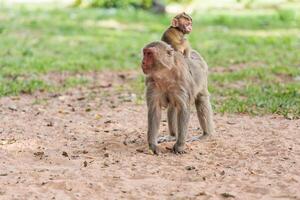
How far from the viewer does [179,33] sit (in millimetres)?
7320

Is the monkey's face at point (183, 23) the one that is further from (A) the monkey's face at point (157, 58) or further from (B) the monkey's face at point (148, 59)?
(B) the monkey's face at point (148, 59)

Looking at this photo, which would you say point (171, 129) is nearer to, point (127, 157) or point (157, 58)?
point (127, 157)

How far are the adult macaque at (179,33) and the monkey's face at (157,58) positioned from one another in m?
0.35

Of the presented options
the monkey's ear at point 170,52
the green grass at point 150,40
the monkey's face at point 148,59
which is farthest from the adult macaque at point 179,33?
the green grass at point 150,40

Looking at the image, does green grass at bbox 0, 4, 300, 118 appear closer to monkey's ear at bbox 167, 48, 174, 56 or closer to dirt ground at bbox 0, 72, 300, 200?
dirt ground at bbox 0, 72, 300, 200

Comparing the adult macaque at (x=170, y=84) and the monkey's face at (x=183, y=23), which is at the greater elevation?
the monkey's face at (x=183, y=23)

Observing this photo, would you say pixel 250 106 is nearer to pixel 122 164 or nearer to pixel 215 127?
pixel 215 127

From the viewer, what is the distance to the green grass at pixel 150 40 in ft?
34.8

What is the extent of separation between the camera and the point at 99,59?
13766 millimetres

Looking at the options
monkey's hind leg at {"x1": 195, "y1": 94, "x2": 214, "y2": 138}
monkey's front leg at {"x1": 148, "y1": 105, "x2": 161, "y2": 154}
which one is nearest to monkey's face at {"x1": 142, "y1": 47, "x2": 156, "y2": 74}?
monkey's front leg at {"x1": 148, "y1": 105, "x2": 161, "y2": 154}

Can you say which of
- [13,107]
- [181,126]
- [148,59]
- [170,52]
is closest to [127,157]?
[181,126]

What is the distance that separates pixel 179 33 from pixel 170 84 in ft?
2.10

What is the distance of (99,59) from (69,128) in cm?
562

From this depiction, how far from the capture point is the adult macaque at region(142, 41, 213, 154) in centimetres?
684
